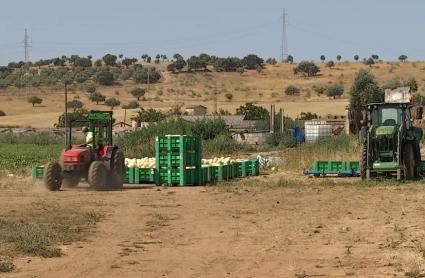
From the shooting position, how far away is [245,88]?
112812 mm

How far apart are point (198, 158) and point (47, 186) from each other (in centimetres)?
500

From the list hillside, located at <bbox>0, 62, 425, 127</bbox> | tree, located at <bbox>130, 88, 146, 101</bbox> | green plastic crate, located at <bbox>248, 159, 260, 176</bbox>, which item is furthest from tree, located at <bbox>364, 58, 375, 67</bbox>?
green plastic crate, located at <bbox>248, 159, 260, 176</bbox>

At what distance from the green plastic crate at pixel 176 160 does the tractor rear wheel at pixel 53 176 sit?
10.8ft

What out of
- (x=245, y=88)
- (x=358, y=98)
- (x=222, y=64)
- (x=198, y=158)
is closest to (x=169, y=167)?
(x=198, y=158)

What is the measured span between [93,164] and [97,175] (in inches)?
13.2

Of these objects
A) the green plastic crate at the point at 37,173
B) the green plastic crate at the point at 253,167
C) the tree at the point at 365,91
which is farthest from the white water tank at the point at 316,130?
the green plastic crate at the point at 37,173

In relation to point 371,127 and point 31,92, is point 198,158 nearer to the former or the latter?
point 371,127

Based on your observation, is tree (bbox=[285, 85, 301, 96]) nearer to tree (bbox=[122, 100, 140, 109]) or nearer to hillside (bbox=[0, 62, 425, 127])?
hillside (bbox=[0, 62, 425, 127])

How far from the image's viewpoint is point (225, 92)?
110000 millimetres

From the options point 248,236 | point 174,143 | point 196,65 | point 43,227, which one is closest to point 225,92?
point 196,65

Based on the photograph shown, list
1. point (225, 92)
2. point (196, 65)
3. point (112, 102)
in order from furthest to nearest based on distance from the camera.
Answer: point (196, 65)
point (225, 92)
point (112, 102)

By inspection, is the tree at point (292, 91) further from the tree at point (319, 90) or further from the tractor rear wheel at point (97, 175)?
the tractor rear wheel at point (97, 175)

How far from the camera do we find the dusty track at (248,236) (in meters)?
10.0

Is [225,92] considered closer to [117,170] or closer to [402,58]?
[402,58]
